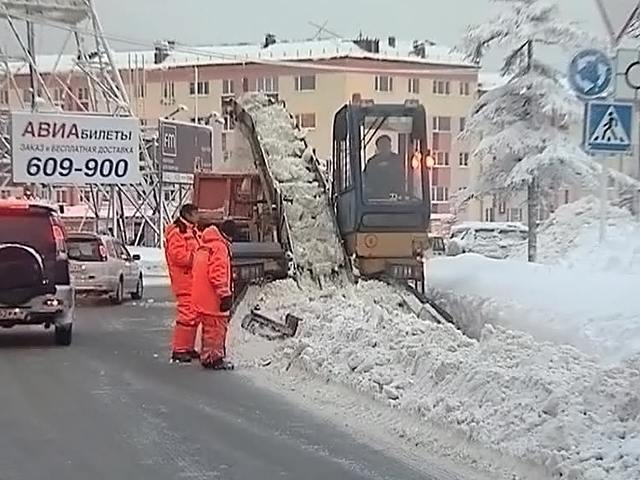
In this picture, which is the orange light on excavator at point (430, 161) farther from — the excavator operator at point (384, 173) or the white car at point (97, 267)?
the white car at point (97, 267)

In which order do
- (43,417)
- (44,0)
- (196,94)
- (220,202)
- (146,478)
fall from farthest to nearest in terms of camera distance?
(196,94)
(44,0)
(220,202)
(43,417)
(146,478)

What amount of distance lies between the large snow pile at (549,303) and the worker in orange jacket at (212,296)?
12.0ft

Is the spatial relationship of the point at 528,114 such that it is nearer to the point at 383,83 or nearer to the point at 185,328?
the point at 185,328

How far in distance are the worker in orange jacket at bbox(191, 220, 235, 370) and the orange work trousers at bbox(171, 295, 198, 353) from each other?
229 millimetres

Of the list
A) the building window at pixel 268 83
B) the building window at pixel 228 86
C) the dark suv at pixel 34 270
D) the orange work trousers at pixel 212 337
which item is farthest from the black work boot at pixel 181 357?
the building window at pixel 228 86

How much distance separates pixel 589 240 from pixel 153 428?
21.5 meters

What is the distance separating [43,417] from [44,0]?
123 feet

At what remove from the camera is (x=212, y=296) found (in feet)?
45.5

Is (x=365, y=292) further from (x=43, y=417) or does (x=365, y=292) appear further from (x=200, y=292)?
(x=43, y=417)

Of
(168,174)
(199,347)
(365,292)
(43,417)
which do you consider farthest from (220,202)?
(168,174)

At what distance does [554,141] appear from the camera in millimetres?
33562

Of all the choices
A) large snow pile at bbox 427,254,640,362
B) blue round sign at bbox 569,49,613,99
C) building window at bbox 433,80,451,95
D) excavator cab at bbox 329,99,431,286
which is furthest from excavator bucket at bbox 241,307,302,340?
building window at bbox 433,80,451,95

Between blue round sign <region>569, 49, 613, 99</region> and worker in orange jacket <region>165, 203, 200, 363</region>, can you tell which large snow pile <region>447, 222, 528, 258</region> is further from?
worker in orange jacket <region>165, 203, 200, 363</region>

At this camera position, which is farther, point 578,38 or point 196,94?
point 196,94
